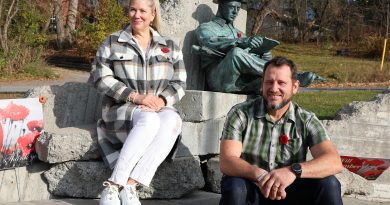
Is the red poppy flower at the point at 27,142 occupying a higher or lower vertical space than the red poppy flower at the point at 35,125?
lower

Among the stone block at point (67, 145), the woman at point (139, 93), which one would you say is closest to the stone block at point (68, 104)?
the stone block at point (67, 145)

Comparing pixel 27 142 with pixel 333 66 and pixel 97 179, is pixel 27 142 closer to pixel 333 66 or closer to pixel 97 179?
pixel 97 179

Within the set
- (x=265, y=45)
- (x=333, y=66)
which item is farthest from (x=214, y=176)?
(x=333, y=66)

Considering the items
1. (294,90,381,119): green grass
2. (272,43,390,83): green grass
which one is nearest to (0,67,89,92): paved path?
(294,90,381,119): green grass

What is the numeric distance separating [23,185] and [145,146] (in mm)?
1079

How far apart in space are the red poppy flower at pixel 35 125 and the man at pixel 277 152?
1689 mm

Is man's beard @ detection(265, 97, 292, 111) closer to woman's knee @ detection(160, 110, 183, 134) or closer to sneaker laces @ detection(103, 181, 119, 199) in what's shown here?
woman's knee @ detection(160, 110, 183, 134)

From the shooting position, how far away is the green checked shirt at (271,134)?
3539mm

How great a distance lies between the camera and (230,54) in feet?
16.9

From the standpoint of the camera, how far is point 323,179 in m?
3.32

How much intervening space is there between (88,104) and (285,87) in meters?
2.18

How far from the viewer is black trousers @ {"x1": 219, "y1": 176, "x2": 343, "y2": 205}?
129 inches

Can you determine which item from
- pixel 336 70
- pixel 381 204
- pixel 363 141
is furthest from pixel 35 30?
pixel 381 204

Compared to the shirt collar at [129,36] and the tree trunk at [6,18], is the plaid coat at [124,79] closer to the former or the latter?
the shirt collar at [129,36]
